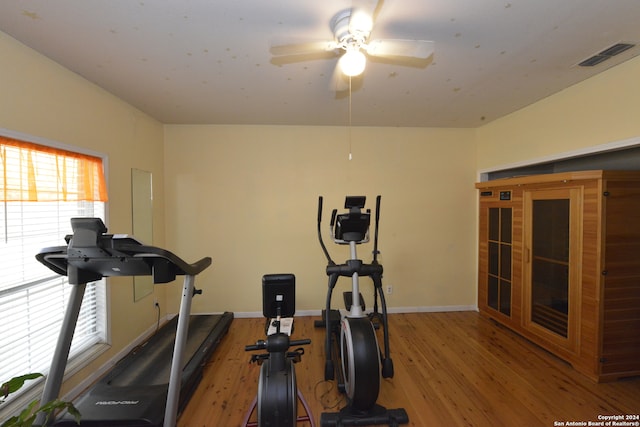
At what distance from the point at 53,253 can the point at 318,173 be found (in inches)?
103

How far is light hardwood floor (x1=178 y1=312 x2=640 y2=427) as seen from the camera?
73.0 inches

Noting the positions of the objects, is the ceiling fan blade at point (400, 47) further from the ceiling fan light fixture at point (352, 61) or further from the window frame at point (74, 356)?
the window frame at point (74, 356)

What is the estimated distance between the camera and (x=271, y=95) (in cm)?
253

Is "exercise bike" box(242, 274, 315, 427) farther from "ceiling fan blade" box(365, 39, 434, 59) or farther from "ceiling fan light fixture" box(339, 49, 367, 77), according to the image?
"ceiling fan blade" box(365, 39, 434, 59)

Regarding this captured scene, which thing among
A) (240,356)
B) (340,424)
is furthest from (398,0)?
(240,356)

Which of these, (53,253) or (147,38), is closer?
(53,253)

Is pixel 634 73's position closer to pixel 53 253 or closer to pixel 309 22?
pixel 309 22

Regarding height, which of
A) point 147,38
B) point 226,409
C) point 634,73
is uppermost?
point 147,38

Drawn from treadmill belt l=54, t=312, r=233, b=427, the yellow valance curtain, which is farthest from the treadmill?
the yellow valance curtain

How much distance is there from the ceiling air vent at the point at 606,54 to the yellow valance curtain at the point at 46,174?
3988 mm

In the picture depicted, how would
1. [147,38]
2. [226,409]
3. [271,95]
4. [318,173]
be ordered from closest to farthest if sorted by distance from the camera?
[147,38]
[226,409]
[271,95]
[318,173]

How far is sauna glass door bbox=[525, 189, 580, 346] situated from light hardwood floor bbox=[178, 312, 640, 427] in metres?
0.40

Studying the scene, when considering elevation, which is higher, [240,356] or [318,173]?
[318,173]

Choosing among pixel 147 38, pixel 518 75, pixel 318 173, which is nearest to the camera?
pixel 147 38
